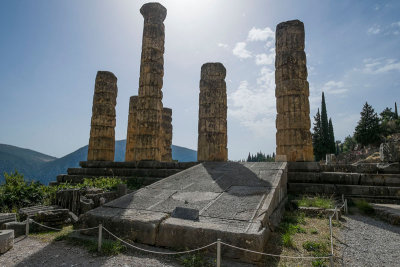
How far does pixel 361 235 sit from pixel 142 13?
44.0 ft

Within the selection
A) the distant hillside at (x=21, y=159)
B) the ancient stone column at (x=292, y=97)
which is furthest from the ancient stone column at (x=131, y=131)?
the distant hillside at (x=21, y=159)

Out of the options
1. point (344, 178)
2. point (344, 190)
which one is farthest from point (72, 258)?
point (344, 178)

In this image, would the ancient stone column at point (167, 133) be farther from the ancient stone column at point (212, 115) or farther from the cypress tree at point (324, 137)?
the cypress tree at point (324, 137)

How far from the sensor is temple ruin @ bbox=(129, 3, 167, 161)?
12171mm

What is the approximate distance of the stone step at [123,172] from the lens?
1054 centimetres

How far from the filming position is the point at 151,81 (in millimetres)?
12531

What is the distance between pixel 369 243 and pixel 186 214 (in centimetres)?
325

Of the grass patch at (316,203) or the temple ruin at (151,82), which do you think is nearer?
the grass patch at (316,203)

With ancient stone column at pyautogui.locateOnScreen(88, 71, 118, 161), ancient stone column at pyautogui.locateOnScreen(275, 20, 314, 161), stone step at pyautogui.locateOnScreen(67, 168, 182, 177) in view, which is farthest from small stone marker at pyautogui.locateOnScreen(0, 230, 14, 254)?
ancient stone column at pyautogui.locateOnScreen(88, 71, 118, 161)

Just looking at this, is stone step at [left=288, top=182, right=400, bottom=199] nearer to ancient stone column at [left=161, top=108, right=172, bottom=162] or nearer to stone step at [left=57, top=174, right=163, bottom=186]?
stone step at [left=57, top=174, right=163, bottom=186]

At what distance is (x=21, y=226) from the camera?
16.6 ft

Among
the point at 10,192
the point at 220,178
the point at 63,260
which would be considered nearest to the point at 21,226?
the point at 63,260

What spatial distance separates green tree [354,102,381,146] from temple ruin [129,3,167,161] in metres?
36.0

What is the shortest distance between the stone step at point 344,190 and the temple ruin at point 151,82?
6.90 metres
